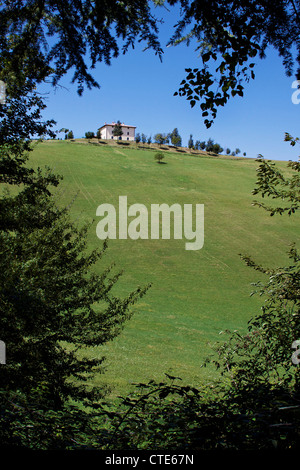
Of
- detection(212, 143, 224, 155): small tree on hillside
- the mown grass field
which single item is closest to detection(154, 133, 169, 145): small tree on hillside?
detection(212, 143, 224, 155): small tree on hillside

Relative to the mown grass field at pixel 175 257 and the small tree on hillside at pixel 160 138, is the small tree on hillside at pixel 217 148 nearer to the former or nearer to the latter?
the small tree on hillside at pixel 160 138

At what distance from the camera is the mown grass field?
16.1 meters

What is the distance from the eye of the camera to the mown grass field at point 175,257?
52.7ft

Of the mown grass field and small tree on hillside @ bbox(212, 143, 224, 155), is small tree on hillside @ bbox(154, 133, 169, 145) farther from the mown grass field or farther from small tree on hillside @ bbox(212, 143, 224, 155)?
the mown grass field

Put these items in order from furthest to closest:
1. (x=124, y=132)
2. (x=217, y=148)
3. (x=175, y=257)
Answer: (x=124, y=132) < (x=217, y=148) < (x=175, y=257)

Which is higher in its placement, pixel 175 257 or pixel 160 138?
pixel 160 138

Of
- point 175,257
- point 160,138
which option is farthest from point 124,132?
point 175,257

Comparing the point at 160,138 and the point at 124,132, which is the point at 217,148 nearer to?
the point at 160,138

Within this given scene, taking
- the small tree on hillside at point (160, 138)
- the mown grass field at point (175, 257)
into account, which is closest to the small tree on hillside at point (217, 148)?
the small tree on hillside at point (160, 138)

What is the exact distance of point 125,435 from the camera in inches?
124

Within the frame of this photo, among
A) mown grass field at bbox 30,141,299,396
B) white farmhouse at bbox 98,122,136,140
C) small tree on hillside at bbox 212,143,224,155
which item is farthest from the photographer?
white farmhouse at bbox 98,122,136,140

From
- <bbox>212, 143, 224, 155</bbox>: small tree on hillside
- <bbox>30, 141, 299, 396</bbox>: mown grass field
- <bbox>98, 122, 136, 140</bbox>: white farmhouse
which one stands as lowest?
<bbox>30, 141, 299, 396</bbox>: mown grass field

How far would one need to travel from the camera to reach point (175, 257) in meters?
33.7

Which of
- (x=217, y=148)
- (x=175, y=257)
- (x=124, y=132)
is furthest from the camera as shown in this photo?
(x=124, y=132)
